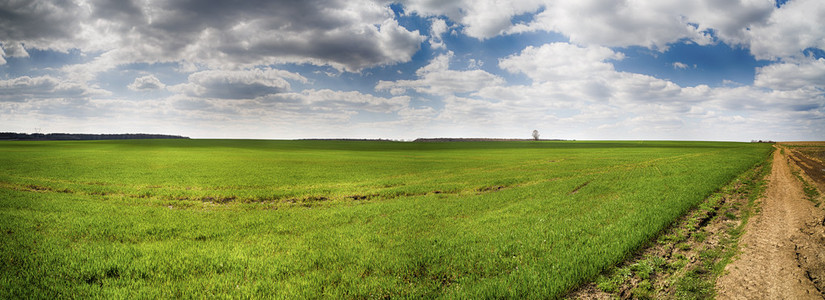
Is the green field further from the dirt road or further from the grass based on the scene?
the dirt road

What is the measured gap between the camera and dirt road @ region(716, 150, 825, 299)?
6.91m

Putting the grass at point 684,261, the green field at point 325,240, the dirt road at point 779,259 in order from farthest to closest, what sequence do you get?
the green field at point 325,240, the grass at point 684,261, the dirt road at point 779,259

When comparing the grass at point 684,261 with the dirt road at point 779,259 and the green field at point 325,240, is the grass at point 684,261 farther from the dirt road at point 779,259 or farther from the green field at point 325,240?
the green field at point 325,240

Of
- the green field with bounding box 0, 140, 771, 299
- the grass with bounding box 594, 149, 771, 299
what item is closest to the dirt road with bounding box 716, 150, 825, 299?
the grass with bounding box 594, 149, 771, 299

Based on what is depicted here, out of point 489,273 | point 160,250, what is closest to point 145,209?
point 160,250

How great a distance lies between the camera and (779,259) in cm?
850

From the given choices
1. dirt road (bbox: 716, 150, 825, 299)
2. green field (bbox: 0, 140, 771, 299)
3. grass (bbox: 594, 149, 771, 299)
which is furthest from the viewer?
green field (bbox: 0, 140, 771, 299)

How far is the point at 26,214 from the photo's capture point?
14375mm

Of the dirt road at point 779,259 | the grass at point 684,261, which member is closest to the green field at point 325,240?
the grass at point 684,261

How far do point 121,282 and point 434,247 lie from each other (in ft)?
24.6

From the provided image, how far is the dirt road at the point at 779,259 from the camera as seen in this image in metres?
6.91

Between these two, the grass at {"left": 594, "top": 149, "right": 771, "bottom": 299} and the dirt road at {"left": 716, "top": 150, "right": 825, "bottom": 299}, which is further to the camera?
the grass at {"left": 594, "top": 149, "right": 771, "bottom": 299}

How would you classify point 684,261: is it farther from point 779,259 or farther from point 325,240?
point 325,240

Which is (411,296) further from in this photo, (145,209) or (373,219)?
(145,209)
